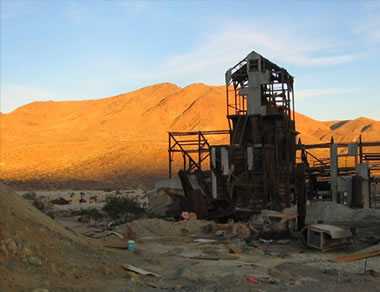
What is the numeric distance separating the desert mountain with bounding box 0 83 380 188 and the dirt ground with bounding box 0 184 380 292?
41.4m

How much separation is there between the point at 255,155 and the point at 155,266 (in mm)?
12848

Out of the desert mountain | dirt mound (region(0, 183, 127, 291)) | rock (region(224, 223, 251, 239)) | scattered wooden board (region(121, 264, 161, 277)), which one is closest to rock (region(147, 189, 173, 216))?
rock (region(224, 223, 251, 239))

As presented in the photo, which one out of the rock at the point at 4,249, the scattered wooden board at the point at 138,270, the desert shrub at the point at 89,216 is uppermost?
the rock at the point at 4,249

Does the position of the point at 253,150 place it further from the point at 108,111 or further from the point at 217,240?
the point at 108,111

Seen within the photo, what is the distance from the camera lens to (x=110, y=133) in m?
92.1

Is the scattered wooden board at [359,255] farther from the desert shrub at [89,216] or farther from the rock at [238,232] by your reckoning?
the desert shrub at [89,216]

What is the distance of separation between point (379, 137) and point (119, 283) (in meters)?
107

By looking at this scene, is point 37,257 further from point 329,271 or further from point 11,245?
point 329,271

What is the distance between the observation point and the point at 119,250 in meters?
12.9

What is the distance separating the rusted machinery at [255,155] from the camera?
21.4m

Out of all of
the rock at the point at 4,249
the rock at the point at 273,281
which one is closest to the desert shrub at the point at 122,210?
the rock at the point at 273,281

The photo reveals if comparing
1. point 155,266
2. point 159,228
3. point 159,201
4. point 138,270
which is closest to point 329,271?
point 155,266

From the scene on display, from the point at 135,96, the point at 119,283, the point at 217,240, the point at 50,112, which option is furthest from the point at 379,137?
the point at 119,283

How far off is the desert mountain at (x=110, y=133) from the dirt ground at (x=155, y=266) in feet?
136
